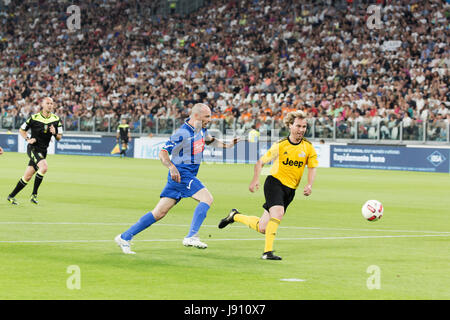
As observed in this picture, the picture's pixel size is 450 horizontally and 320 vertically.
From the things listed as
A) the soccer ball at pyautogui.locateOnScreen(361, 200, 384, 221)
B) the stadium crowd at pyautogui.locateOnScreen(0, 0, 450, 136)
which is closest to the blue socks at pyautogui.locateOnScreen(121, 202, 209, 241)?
the soccer ball at pyautogui.locateOnScreen(361, 200, 384, 221)

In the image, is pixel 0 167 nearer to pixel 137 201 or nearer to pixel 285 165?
pixel 137 201

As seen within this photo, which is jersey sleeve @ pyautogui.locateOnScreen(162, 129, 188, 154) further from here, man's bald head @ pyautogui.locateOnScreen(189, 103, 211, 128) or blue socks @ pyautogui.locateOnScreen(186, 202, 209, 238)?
blue socks @ pyautogui.locateOnScreen(186, 202, 209, 238)

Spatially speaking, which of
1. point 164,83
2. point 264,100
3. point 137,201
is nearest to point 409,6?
point 264,100

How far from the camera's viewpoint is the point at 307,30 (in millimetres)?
45281

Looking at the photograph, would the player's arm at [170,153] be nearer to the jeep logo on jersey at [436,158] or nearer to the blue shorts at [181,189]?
the blue shorts at [181,189]

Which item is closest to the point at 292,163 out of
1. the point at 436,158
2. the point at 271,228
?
the point at 271,228

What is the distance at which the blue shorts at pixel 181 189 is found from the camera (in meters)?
11.7

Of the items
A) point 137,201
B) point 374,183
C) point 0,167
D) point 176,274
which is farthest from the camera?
point 0,167

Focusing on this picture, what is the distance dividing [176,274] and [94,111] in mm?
41379

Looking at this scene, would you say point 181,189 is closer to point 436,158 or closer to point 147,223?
point 147,223

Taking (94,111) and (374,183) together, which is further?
(94,111)

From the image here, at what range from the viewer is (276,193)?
1144 centimetres

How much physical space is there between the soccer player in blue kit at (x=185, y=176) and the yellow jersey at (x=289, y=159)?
1.12 metres

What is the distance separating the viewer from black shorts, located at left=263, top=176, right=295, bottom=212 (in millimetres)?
11414
